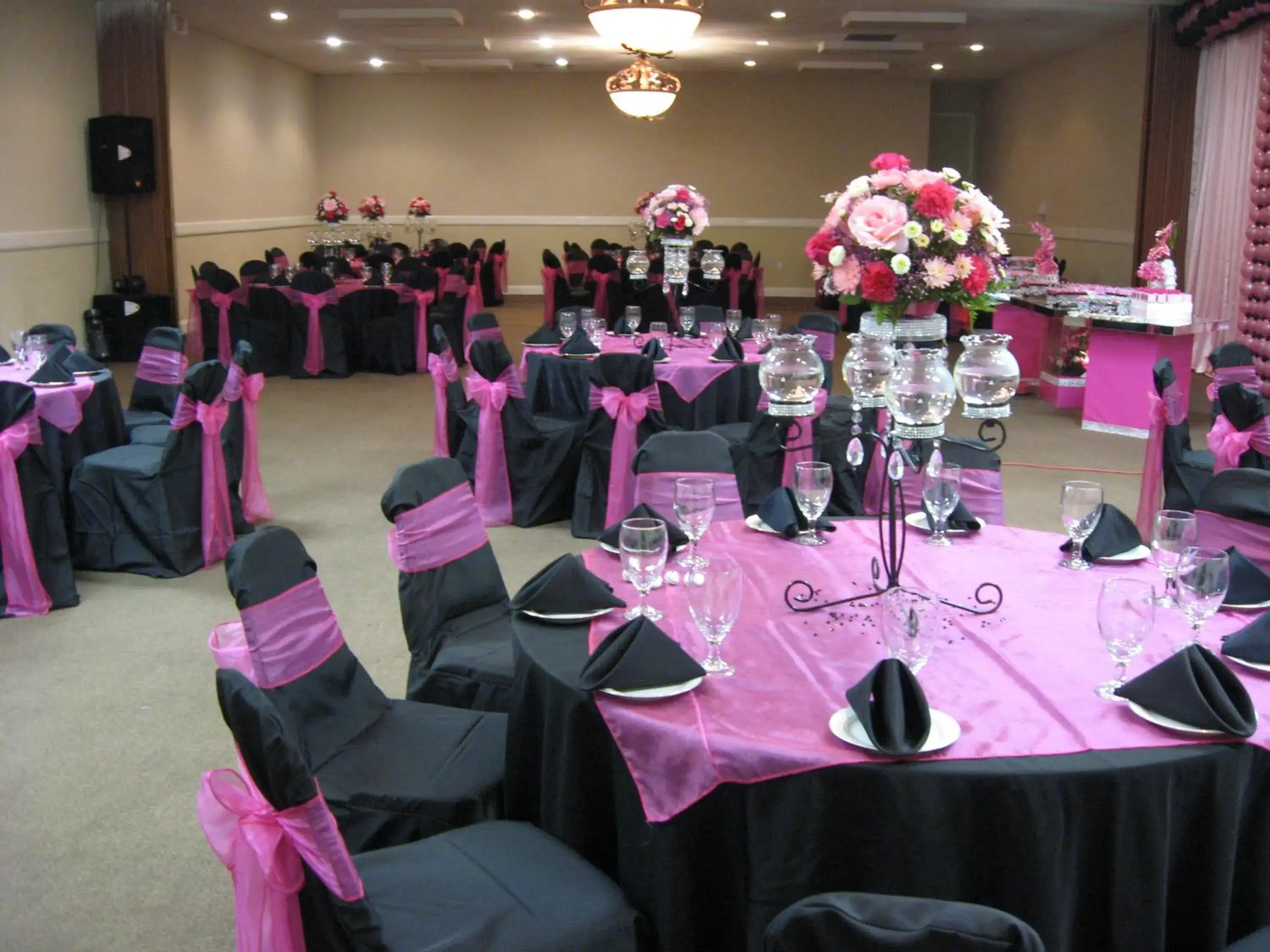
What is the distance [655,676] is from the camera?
209cm

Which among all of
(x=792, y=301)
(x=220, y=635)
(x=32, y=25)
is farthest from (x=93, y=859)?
(x=792, y=301)

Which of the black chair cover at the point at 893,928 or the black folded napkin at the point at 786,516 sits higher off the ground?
the black folded napkin at the point at 786,516

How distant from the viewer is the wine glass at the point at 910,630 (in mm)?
2070

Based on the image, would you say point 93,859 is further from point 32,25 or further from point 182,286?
point 182,286

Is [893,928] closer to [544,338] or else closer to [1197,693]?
[1197,693]

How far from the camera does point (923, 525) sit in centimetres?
310

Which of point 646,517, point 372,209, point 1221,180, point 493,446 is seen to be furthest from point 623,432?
point 372,209

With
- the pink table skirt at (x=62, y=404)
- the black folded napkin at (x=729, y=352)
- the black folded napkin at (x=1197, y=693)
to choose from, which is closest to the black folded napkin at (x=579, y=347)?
the black folded napkin at (x=729, y=352)

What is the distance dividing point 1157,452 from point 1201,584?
3624mm

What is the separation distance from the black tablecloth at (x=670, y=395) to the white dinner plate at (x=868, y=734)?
400 cm

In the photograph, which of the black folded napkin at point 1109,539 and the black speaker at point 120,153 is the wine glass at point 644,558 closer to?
the black folded napkin at point 1109,539

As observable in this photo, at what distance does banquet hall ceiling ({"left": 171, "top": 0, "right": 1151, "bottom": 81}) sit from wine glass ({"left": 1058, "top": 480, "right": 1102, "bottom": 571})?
31.2ft

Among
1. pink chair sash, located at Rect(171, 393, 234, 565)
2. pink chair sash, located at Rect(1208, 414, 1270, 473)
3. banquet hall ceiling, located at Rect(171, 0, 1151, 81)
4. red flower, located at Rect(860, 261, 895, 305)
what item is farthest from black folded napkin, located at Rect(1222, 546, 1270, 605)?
banquet hall ceiling, located at Rect(171, 0, 1151, 81)

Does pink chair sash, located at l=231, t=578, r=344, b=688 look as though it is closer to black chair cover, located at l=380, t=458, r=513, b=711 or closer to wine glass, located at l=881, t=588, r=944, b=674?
black chair cover, located at l=380, t=458, r=513, b=711
